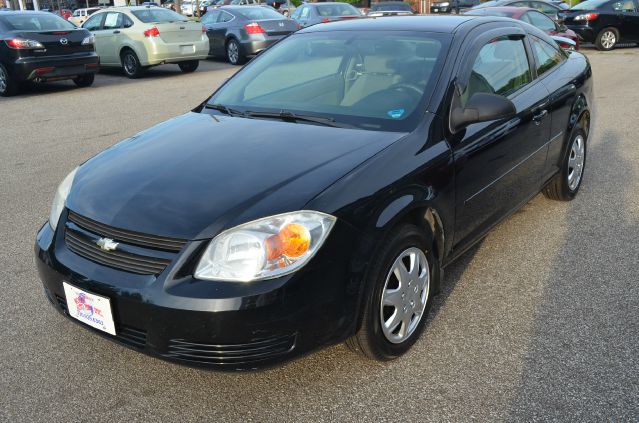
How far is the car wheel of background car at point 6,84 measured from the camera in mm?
11516

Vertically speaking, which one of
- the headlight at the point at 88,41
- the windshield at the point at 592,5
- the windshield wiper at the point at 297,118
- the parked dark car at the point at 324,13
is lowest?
the windshield at the point at 592,5

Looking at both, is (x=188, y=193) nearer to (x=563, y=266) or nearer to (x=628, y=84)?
(x=563, y=266)

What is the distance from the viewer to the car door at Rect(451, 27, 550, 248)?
3.43 meters

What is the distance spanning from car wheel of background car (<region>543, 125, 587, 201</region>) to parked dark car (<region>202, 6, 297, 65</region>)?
36.6 ft

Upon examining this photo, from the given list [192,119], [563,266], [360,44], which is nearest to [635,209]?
[563,266]

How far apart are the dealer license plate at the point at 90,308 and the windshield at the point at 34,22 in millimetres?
10399

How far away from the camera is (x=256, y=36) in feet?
51.9

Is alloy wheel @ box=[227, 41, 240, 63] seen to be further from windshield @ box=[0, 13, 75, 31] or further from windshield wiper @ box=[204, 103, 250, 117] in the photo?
windshield wiper @ box=[204, 103, 250, 117]

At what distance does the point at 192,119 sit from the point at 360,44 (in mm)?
1127

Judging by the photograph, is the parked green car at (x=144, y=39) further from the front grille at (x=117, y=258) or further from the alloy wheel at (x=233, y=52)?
the front grille at (x=117, y=258)

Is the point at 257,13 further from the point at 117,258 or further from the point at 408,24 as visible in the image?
the point at 117,258

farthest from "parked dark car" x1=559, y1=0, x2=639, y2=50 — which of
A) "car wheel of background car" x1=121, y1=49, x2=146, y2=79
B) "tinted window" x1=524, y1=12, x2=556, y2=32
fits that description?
"car wheel of background car" x1=121, y1=49, x2=146, y2=79

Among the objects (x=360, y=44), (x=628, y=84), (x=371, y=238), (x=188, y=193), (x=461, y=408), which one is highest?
(x=360, y=44)

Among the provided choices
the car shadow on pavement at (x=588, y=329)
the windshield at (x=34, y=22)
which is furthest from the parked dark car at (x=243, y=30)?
the car shadow on pavement at (x=588, y=329)
